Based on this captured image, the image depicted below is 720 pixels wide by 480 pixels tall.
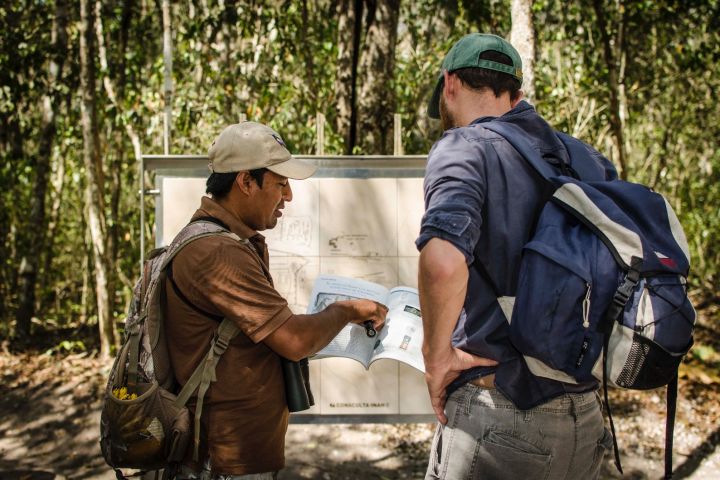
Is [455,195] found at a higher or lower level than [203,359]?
higher

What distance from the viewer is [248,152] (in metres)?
1.96

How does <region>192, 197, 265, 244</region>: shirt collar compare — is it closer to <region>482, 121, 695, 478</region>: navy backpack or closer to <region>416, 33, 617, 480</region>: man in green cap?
<region>416, 33, 617, 480</region>: man in green cap

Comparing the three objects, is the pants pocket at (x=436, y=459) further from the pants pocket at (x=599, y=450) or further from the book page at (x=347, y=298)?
the book page at (x=347, y=298)

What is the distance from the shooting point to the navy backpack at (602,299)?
55.4 inches

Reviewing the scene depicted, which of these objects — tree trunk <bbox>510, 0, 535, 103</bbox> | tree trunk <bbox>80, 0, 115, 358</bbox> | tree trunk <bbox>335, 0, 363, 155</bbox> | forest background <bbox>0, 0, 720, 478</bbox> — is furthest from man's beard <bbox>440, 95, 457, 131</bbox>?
tree trunk <bbox>80, 0, 115, 358</bbox>

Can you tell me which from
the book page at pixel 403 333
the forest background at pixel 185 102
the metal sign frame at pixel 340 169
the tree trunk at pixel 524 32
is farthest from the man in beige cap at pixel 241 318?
the forest background at pixel 185 102

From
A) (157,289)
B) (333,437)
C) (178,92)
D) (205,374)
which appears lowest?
(333,437)

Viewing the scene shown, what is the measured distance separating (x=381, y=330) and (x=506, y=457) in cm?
77

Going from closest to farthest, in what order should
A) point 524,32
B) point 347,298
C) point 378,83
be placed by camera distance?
1. point 347,298
2. point 524,32
3. point 378,83

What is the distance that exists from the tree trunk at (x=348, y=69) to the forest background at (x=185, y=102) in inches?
0.6

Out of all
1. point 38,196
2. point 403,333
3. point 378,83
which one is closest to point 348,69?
point 378,83

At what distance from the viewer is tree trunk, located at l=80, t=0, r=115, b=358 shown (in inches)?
231

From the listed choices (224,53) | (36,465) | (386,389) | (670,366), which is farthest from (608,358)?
(224,53)

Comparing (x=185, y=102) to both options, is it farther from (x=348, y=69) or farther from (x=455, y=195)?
(x=455, y=195)
